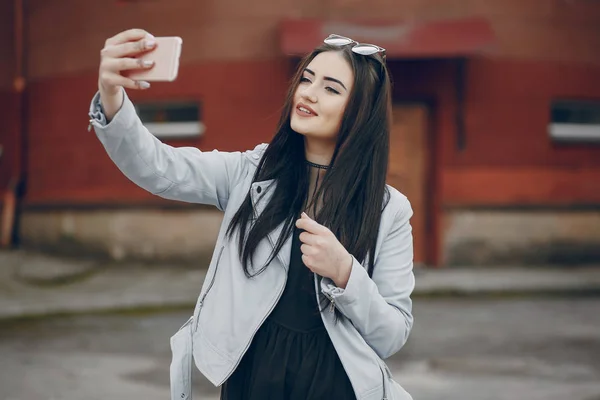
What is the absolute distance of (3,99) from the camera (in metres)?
14.4

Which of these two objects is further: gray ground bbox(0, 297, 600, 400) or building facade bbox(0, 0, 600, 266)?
building facade bbox(0, 0, 600, 266)

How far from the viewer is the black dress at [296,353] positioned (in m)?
2.39

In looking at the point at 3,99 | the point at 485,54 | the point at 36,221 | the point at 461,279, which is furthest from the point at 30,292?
the point at 485,54

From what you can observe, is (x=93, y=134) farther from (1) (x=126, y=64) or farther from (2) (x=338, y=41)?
(1) (x=126, y=64)

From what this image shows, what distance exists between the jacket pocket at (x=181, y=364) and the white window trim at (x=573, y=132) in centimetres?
1148

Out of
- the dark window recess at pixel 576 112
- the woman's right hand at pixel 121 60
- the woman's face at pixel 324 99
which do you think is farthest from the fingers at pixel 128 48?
the dark window recess at pixel 576 112

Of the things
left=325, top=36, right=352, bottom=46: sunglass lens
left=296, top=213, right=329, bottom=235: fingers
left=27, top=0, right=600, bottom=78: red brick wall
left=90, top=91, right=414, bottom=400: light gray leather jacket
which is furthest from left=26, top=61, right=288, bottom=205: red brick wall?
left=296, top=213, right=329, bottom=235: fingers

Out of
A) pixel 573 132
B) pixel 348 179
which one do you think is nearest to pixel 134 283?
pixel 573 132

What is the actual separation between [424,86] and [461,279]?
3.02 m

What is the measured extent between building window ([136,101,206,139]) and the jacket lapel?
10.5 meters

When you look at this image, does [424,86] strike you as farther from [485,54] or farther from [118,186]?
[118,186]

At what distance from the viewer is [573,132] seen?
13.3 meters

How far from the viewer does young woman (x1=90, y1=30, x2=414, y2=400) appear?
231 cm

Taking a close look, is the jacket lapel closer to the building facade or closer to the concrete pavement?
the concrete pavement
